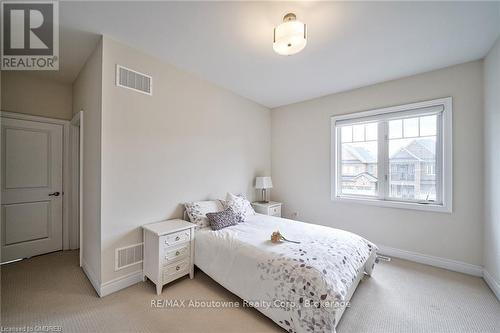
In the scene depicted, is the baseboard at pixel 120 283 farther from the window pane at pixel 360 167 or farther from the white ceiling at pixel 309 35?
the window pane at pixel 360 167

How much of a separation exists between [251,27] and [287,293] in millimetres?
2459

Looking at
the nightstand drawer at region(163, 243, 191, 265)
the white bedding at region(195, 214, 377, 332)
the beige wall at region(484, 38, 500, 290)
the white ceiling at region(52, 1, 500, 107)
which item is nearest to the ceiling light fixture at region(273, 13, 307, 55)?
the white ceiling at region(52, 1, 500, 107)

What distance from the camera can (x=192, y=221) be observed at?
2.58 metres

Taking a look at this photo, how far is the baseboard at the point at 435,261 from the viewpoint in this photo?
2477 millimetres

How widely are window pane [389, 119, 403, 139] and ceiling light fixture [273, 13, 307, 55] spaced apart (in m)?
2.34

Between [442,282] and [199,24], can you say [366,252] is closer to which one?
[442,282]

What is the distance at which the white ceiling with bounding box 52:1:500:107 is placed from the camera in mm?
1720

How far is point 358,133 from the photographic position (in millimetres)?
3459

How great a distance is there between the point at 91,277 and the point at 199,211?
1398mm

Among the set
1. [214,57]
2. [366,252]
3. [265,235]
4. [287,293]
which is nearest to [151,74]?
[214,57]

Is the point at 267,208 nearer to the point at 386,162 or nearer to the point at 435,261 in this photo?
the point at 386,162

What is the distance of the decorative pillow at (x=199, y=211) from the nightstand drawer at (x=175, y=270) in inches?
18.0

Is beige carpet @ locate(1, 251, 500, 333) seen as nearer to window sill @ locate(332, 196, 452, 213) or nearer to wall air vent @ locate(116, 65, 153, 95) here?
window sill @ locate(332, 196, 452, 213)

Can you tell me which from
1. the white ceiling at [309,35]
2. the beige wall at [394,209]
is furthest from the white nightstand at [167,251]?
the beige wall at [394,209]
